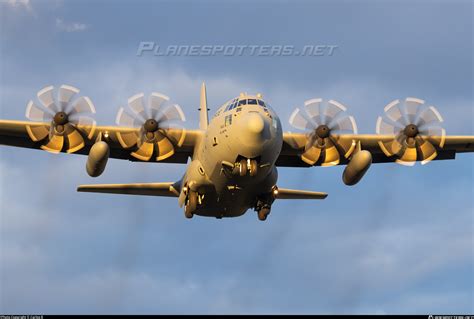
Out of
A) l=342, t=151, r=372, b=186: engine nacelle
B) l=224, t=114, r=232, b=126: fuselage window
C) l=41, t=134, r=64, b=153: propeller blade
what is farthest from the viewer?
l=342, t=151, r=372, b=186: engine nacelle

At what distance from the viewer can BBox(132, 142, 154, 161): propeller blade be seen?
32506 mm

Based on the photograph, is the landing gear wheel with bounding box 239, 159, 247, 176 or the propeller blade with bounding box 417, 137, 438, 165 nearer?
the landing gear wheel with bounding box 239, 159, 247, 176

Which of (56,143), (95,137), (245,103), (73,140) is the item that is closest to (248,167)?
(245,103)

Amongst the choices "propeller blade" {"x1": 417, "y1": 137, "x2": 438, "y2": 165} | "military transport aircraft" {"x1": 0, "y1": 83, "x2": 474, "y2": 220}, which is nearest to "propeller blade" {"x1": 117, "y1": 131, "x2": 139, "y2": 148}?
"military transport aircraft" {"x1": 0, "y1": 83, "x2": 474, "y2": 220}

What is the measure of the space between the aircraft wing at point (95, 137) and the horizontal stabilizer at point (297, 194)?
4.26m

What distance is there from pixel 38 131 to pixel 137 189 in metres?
4.75

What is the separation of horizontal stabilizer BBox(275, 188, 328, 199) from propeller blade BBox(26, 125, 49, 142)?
10.1 metres

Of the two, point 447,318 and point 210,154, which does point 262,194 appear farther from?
point 447,318

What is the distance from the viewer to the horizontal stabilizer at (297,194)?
1371 inches

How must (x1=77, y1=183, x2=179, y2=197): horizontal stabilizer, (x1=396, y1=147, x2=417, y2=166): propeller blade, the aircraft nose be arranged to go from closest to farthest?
the aircraft nose
(x1=77, y1=183, x2=179, y2=197): horizontal stabilizer
(x1=396, y1=147, x2=417, y2=166): propeller blade

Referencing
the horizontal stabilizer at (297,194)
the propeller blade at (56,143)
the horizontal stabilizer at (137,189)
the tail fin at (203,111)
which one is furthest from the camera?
the tail fin at (203,111)

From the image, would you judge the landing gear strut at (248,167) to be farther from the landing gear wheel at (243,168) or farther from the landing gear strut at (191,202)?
the landing gear strut at (191,202)

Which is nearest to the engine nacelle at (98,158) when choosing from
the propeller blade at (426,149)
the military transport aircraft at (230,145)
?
the military transport aircraft at (230,145)

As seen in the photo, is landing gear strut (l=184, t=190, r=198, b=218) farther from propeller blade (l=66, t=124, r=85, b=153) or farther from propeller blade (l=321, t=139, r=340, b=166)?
propeller blade (l=321, t=139, r=340, b=166)
